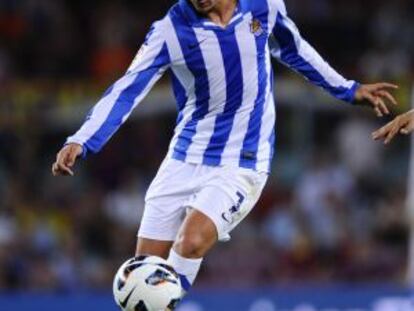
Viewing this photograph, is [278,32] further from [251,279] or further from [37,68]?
[37,68]

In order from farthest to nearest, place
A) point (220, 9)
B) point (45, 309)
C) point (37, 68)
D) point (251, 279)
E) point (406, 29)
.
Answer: point (406, 29) < point (37, 68) < point (251, 279) < point (45, 309) < point (220, 9)

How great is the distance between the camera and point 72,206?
13.9m

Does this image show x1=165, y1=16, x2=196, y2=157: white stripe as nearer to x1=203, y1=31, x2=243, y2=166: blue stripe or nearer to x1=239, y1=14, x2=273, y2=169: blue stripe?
x1=203, y1=31, x2=243, y2=166: blue stripe

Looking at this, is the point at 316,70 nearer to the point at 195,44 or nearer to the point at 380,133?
the point at 380,133

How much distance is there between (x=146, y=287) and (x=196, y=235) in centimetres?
52

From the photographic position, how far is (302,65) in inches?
349

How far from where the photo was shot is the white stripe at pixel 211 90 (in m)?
8.45

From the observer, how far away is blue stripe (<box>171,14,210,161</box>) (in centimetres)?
845

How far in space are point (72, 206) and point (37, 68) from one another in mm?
1526

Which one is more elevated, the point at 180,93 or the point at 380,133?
the point at 180,93

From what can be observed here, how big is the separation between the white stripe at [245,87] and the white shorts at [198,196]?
0.40 ft

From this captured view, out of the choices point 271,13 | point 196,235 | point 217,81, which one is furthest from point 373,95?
point 196,235

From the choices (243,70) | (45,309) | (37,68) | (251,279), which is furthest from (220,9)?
(37,68)

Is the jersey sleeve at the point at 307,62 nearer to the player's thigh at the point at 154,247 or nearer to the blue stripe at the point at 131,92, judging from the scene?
the blue stripe at the point at 131,92
